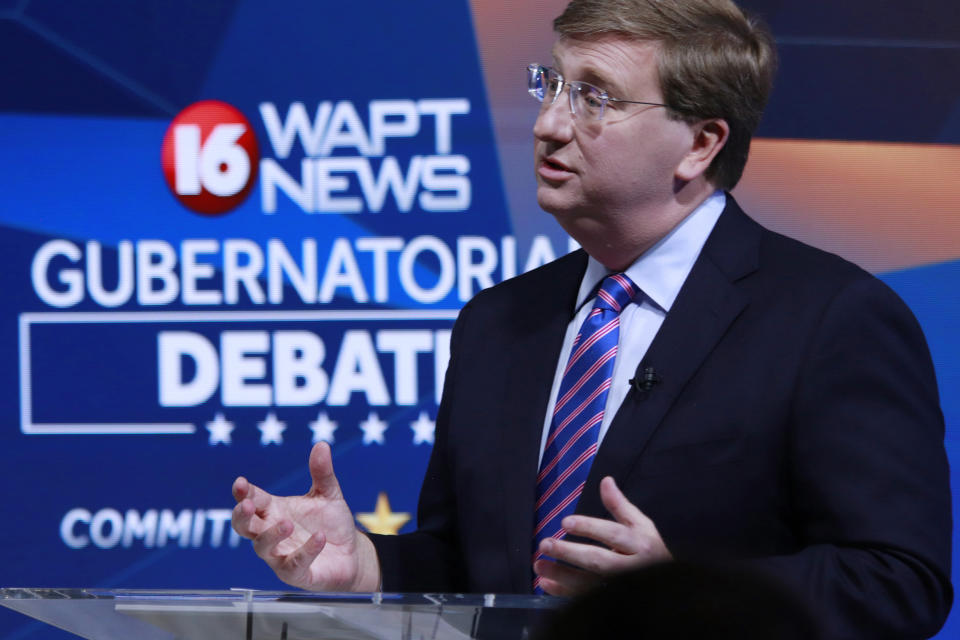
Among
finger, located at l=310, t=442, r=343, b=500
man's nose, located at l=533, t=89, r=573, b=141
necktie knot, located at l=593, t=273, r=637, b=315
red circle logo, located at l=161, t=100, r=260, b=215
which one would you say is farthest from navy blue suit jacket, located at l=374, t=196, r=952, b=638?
red circle logo, located at l=161, t=100, r=260, b=215

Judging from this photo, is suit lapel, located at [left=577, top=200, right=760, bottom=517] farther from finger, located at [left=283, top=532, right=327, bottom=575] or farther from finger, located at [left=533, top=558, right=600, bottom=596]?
finger, located at [left=283, top=532, right=327, bottom=575]

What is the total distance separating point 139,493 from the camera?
353 centimetres

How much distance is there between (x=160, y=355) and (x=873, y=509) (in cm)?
246

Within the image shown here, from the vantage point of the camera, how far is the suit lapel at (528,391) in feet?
5.95

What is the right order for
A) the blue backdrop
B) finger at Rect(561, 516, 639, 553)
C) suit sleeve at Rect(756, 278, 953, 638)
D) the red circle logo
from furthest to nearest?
the red circle logo < the blue backdrop < suit sleeve at Rect(756, 278, 953, 638) < finger at Rect(561, 516, 639, 553)

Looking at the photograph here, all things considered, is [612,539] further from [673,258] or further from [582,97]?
[582,97]

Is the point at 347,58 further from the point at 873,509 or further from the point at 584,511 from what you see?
the point at 873,509

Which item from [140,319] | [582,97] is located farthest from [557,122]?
[140,319]

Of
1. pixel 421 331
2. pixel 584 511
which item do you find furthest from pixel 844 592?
pixel 421 331

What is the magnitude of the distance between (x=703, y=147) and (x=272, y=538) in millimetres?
978

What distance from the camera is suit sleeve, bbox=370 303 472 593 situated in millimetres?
1996

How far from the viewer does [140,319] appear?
3520mm

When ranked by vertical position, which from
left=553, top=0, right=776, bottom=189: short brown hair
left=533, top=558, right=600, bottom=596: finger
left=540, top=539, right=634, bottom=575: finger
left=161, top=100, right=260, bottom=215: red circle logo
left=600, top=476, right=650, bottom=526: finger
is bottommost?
left=533, top=558, right=600, bottom=596: finger

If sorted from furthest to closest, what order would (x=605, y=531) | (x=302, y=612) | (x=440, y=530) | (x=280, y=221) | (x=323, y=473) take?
(x=280, y=221) < (x=440, y=530) < (x=323, y=473) < (x=605, y=531) < (x=302, y=612)
